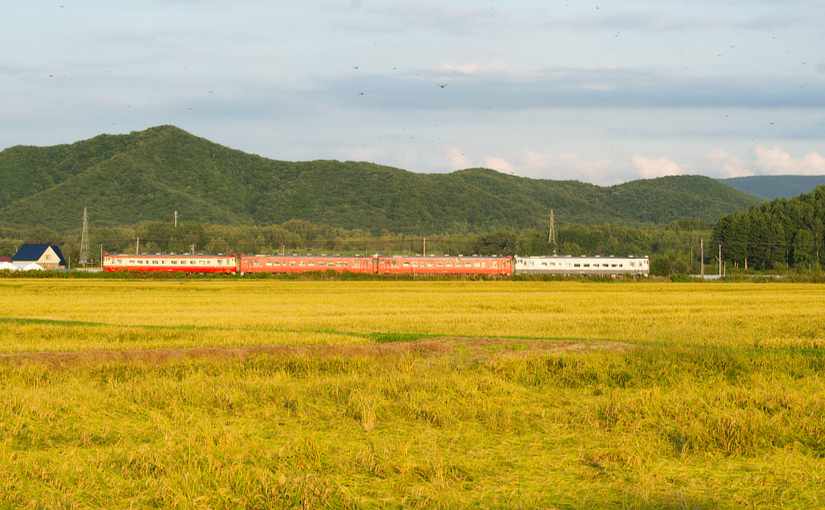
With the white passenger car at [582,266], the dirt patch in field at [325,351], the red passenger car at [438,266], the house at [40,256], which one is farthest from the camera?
the house at [40,256]

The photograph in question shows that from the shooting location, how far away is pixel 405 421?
14.6m

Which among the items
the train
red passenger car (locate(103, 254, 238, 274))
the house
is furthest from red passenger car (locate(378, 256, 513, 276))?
the house

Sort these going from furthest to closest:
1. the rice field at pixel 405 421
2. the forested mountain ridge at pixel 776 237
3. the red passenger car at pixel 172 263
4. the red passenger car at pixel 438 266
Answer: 1. the forested mountain ridge at pixel 776 237
2. the red passenger car at pixel 438 266
3. the red passenger car at pixel 172 263
4. the rice field at pixel 405 421

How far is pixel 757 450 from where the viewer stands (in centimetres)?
1283

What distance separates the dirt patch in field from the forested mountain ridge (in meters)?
118

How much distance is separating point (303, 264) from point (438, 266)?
48.9 ft

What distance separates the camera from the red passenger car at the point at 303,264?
102000mm

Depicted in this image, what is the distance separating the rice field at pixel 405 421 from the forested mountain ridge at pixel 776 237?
11625cm

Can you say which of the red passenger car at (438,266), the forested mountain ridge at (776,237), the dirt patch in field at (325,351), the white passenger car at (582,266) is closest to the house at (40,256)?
the red passenger car at (438,266)

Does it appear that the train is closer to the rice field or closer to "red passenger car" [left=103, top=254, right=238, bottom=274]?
"red passenger car" [left=103, top=254, right=238, bottom=274]

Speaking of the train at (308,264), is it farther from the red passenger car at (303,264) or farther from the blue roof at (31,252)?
the blue roof at (31,252)

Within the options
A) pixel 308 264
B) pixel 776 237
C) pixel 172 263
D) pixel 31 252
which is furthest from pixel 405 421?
pixel 31 252

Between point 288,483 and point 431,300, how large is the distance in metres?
41.7

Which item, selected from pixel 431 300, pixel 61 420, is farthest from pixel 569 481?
pixel 431 300
